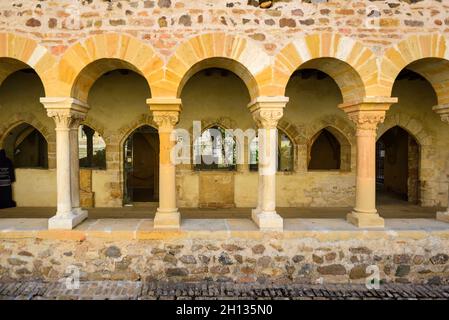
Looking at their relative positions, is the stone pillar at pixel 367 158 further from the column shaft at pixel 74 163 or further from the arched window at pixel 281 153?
the column shaft at pixel 74 163

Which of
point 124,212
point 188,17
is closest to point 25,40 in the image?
point 188,17

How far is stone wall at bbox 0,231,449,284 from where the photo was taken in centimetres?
468

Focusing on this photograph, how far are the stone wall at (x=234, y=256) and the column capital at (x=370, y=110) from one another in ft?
5.34

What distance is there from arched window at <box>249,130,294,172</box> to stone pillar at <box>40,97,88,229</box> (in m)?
4.30

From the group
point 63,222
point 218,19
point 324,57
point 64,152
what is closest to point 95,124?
point 64,152

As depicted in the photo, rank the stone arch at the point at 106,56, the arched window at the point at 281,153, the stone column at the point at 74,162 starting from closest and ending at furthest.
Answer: the stone arch at the point at 106,56 < the stone column at the point at 74,162 < the arched window at the point at 281,153

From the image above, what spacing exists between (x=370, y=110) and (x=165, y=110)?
3045 millimetres

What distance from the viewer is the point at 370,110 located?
15.9 ft

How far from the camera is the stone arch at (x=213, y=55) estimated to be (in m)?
4.66

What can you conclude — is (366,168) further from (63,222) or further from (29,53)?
(29,53)

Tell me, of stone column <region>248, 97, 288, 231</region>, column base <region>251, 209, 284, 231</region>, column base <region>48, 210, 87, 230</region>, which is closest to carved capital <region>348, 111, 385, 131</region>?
stone column <region>248, 97, 288, 231</region>

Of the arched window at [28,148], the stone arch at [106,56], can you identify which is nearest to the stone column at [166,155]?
the stone arch at [106,56]

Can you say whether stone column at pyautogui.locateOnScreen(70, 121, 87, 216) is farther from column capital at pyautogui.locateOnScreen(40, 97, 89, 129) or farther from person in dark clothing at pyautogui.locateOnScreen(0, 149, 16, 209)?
person in dark clothing at pyautogui.locateOnScreen(0, 149, 16, 209)

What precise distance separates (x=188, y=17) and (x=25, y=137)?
6.24 meters
